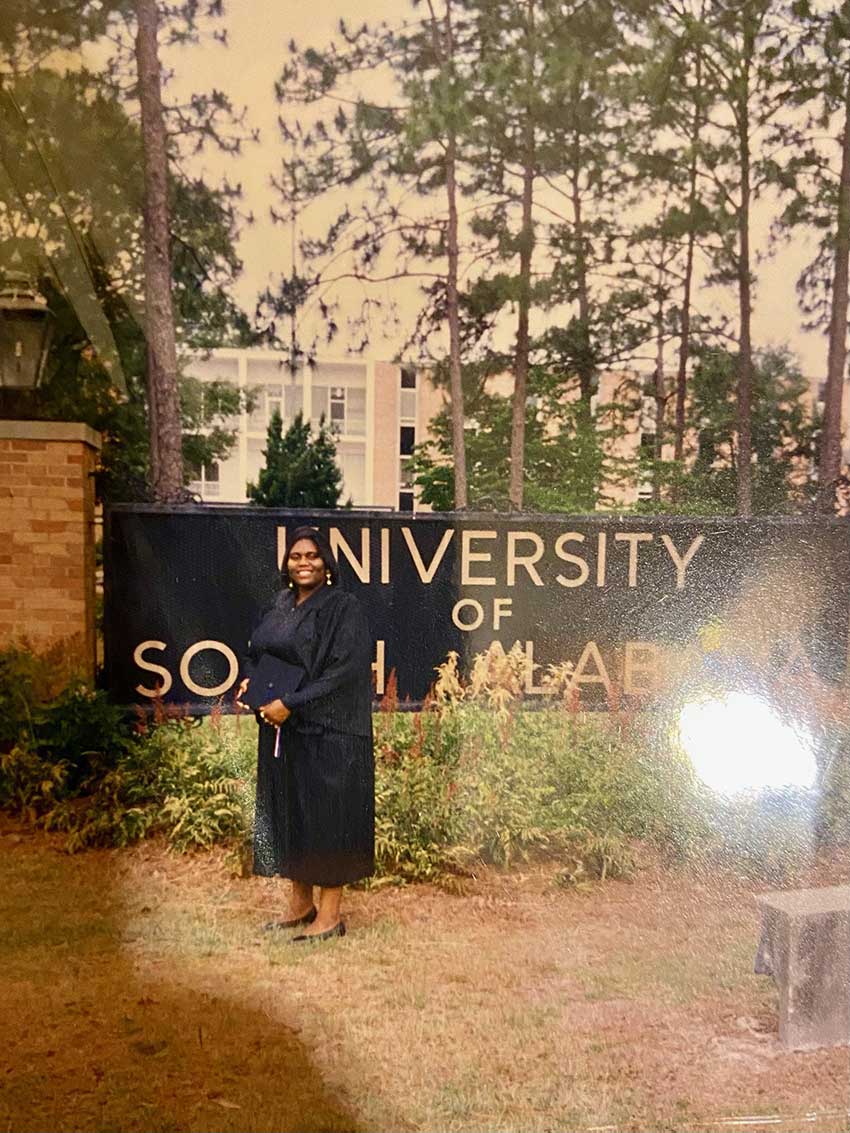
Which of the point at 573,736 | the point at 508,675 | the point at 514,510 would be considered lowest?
the point at 573,736

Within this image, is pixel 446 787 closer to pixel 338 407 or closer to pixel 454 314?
pixel 338 407

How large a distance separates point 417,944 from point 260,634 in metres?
0.60

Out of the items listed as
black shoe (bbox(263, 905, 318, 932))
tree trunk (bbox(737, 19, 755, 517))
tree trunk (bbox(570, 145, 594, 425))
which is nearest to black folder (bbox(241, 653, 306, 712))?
black shoe (bbox(263, 905, 318, 932))

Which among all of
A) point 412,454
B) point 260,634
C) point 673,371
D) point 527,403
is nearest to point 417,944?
point 260,634

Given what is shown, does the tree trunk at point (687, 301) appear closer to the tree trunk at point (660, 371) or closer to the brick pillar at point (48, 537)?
the tree trunk at point (660, 371)

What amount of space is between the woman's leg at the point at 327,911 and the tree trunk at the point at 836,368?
110cm

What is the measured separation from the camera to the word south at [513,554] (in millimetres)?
1391

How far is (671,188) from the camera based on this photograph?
141 centimetres

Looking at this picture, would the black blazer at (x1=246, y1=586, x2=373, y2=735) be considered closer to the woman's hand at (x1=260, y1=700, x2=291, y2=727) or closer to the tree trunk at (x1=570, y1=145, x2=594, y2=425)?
the woman's hand at (x1=260, y1=700, x2=291, y2=727)

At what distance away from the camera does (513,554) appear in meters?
1.43

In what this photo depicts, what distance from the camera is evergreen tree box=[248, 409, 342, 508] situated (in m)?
1.32

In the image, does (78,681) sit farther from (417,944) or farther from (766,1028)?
(766,1028)

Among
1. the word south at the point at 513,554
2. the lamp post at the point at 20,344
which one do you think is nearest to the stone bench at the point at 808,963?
the word south at the point at 513,554

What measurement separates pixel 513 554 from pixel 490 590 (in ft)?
0.25
